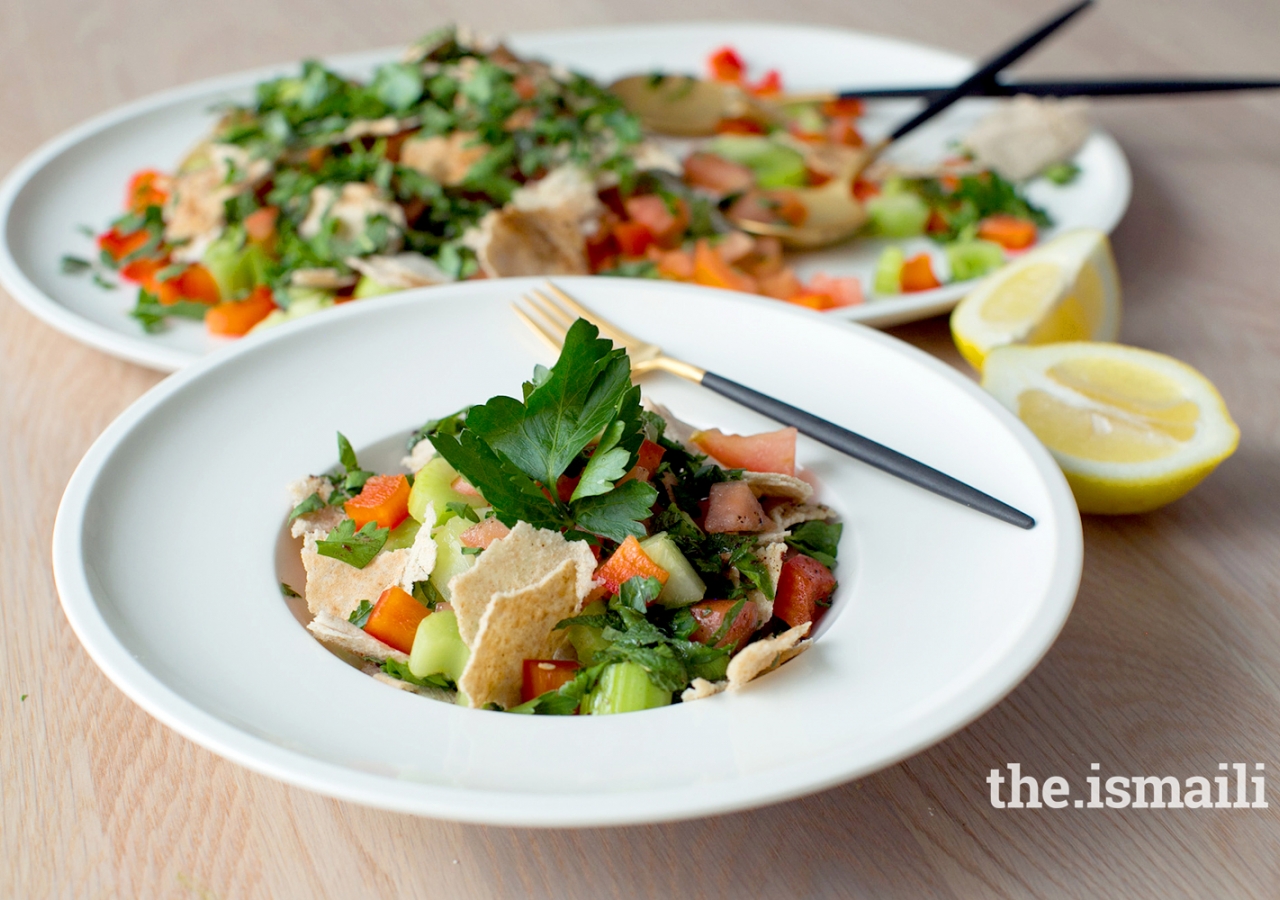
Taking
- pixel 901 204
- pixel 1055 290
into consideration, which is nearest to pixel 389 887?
pixel 1055 290

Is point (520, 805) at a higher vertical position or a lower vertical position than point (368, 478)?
higher

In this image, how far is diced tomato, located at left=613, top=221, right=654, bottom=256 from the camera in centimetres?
278

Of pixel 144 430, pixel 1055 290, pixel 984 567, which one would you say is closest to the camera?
pixel 984 567

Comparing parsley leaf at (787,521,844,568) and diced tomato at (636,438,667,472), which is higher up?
diced tomato at (636,438,667,472)

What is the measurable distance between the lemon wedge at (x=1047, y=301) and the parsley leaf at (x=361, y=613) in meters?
1.28

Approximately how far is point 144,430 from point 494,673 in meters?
0.73

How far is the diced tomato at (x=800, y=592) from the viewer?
1531mm

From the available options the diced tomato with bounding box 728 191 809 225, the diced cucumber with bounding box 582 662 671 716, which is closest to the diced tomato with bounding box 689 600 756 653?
the diced cucumber with bounding box 582 662 671 716

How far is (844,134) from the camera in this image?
3.42m

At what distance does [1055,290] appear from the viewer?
2.25m

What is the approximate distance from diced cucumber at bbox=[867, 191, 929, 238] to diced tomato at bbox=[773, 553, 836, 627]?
62.9 inches

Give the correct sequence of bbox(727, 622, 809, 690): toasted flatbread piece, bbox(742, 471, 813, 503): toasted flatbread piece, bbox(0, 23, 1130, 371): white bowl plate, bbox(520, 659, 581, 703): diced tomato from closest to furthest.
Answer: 1. bbox(727, 622, 809, 690): toasted flatbread piece
2. bbox(520, 659, 581, 703): diced tomato
3. bbox(742, 471, 813, 503): toasted flatbread piece
4. bbox(0, 23, 1130, 371): white bowl plate

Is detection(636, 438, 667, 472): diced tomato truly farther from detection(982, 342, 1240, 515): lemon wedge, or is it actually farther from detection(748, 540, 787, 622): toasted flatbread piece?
detection(982, 342, 1240, 515): lemon wedge

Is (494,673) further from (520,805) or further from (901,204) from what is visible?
(901,204)
